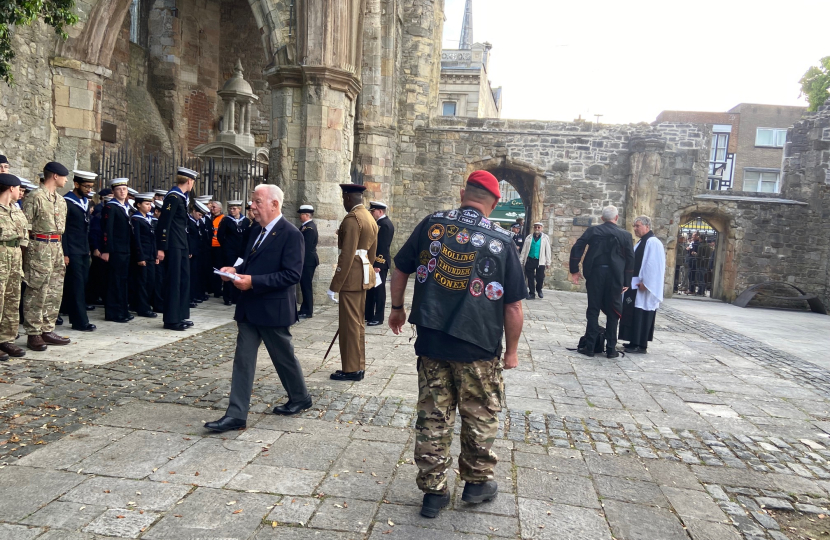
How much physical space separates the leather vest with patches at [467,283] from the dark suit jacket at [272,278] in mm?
1393

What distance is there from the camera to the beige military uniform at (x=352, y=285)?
564 cm

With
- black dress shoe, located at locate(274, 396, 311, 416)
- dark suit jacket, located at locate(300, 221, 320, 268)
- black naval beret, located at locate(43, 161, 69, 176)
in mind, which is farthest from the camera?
dark suit jacket, located at locate(300, 221, 320, 268)

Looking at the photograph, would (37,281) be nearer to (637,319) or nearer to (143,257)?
(143,257)

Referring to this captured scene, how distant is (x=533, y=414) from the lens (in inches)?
195

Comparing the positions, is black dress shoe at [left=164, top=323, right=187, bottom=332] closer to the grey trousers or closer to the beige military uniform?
the beige military uniform

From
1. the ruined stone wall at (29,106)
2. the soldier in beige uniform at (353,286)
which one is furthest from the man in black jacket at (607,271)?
the ruined stone wall at (29,106)

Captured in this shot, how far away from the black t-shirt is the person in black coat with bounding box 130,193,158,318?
6.34 m

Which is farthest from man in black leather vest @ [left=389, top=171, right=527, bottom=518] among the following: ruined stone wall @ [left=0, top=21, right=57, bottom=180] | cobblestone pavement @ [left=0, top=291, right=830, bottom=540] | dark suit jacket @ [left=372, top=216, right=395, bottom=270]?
ruined stone wall @ [left=0, top=21, right=57, bottom=180]

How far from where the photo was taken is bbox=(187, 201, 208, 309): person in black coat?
1005cm

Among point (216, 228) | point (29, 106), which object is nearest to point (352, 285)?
point (216, 228)

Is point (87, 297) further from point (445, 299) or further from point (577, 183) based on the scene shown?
point (577, 183)

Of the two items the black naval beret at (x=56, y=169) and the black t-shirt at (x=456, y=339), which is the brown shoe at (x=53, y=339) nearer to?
the black naval beret at (x=56, y=169)

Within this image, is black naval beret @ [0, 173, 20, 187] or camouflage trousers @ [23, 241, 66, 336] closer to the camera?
black naval beret @ [0, 173, 20, 187]

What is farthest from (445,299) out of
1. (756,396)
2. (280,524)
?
(756,396)
